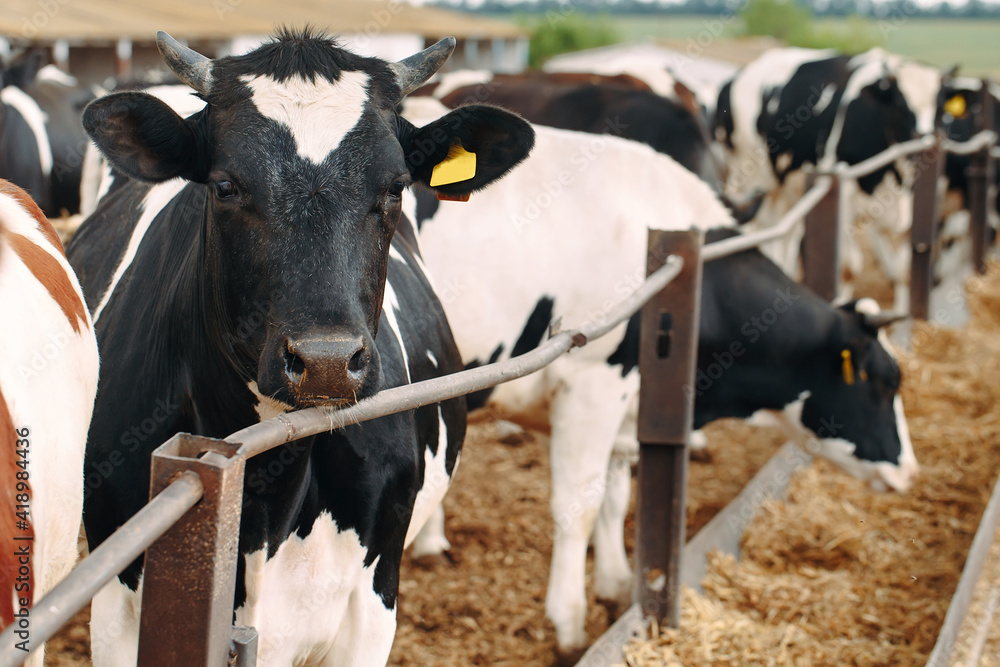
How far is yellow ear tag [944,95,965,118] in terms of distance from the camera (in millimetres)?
8391

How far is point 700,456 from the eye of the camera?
5480 millimetres

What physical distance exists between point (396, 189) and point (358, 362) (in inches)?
17.0

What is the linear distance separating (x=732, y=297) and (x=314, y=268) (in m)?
2.35

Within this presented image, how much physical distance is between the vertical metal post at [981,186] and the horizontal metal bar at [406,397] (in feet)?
24.2

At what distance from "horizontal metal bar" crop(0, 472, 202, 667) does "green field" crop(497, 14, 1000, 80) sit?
201 feet

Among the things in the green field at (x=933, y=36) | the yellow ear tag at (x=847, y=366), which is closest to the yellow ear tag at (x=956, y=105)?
the yellow ear tag at (x=847, y=366)

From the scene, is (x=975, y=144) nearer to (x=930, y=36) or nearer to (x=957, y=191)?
(x=957, y=191)

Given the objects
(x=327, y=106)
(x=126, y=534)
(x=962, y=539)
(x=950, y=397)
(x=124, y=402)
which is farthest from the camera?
(x=950, y=397)

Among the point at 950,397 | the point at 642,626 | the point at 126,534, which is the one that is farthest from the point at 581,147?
the point at 950,397

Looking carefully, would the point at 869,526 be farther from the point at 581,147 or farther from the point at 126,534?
the point at 126,534

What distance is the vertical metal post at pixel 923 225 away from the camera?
23.3ft

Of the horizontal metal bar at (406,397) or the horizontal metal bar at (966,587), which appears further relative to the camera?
the horizontal metal bar at (966,587)

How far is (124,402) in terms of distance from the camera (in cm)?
205

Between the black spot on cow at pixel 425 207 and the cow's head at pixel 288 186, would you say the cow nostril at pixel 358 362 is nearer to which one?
the cow's head at pixel 288 186
